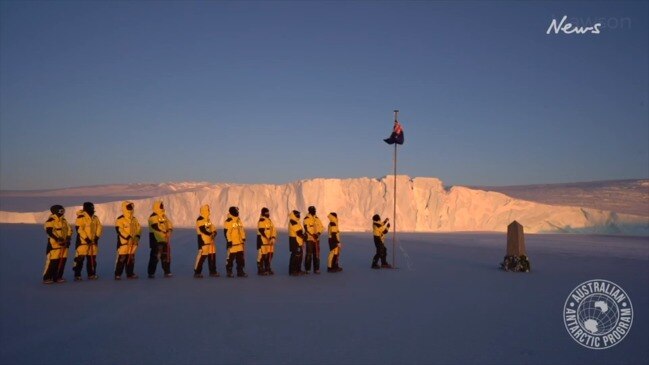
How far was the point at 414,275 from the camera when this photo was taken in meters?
13.1

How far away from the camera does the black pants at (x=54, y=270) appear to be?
36.1ft

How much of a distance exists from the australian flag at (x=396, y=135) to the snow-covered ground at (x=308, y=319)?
4.19 meters

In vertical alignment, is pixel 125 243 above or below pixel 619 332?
above

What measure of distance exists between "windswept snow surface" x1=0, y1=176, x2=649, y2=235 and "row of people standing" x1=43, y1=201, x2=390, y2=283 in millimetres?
32720

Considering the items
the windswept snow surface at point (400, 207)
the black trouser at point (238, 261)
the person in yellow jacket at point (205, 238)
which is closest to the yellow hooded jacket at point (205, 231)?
the person in yellow jacket at point (205, 238)

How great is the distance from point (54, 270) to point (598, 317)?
10.7m

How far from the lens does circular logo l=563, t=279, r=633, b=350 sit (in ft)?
22.9

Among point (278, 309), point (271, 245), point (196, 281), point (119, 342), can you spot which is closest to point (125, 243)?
point (196, 281)

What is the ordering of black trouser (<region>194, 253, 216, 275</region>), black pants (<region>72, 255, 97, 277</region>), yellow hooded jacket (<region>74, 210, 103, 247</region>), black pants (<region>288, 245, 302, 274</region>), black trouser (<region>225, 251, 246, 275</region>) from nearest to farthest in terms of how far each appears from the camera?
yellow hooded jacket (<region>74, 210, 103, 247</region>), black pants (<region>72, 255, 97, 277</region>), black trouser (<region>194, 253, 216, 275</region>), black trouser (<region>225, 251, 246, 275</region>), black pants (<region>288, 245, 302, 274</region>)

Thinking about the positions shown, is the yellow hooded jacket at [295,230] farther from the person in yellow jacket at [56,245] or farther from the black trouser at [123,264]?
the person in yellow jacket at [56,245]

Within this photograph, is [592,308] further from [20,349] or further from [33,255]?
[33,255]

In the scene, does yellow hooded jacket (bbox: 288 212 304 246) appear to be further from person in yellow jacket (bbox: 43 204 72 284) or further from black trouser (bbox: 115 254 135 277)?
person in yellow jacket (bbox: 43 204 72 284)

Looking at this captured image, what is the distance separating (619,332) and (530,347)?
1.80 meters

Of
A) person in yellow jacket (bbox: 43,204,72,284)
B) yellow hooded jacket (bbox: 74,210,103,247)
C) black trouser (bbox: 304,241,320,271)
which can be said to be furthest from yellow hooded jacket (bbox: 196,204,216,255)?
person in yellow jacket (bbox: 43,204,72,284)
